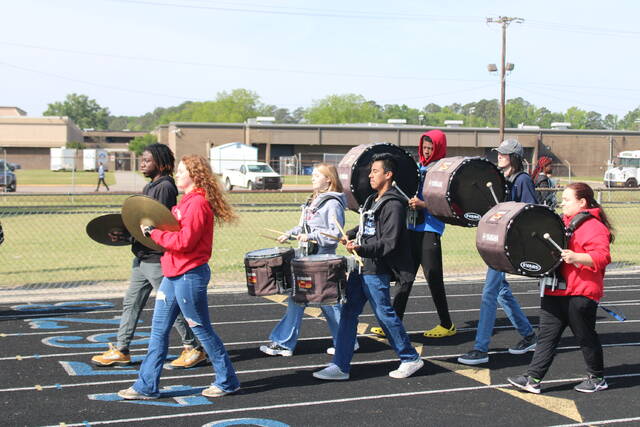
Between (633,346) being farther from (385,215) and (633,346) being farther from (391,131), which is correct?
(391,131)

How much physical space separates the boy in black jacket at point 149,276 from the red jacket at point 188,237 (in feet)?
2.71

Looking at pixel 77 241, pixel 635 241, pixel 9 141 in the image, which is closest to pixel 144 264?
pixel 77 241

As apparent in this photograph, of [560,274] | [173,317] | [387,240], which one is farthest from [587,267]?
[173,317]

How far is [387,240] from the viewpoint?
6.05 meters

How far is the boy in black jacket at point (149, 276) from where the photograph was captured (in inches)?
255

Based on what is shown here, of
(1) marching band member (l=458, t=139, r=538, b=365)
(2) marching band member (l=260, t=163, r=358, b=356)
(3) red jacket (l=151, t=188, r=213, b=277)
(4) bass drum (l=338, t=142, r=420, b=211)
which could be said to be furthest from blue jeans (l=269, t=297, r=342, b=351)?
(3) red jacket (l=151, t=188, r=213, b=277)

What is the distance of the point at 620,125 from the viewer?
19800 cm

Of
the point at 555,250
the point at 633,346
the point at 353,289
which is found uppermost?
the point at 555,250

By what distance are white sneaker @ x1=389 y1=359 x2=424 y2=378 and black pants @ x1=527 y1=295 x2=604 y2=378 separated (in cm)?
91

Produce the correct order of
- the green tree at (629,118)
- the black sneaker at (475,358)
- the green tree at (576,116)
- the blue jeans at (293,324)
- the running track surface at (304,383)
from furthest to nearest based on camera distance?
the green tree at (629,118)
the green tree at (576,116)
the blue jeans at (293,324)
the black sneaker at (475,358)
the running track surface at (304,383)

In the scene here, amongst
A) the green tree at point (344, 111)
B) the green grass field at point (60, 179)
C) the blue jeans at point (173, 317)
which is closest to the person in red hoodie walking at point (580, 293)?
the blue jeans at point (173, 317)

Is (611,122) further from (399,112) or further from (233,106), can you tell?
(233,106)

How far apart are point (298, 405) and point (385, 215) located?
1593 millimetres

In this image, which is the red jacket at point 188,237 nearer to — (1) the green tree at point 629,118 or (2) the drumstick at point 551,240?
(2) the drumstick at point 551,240
